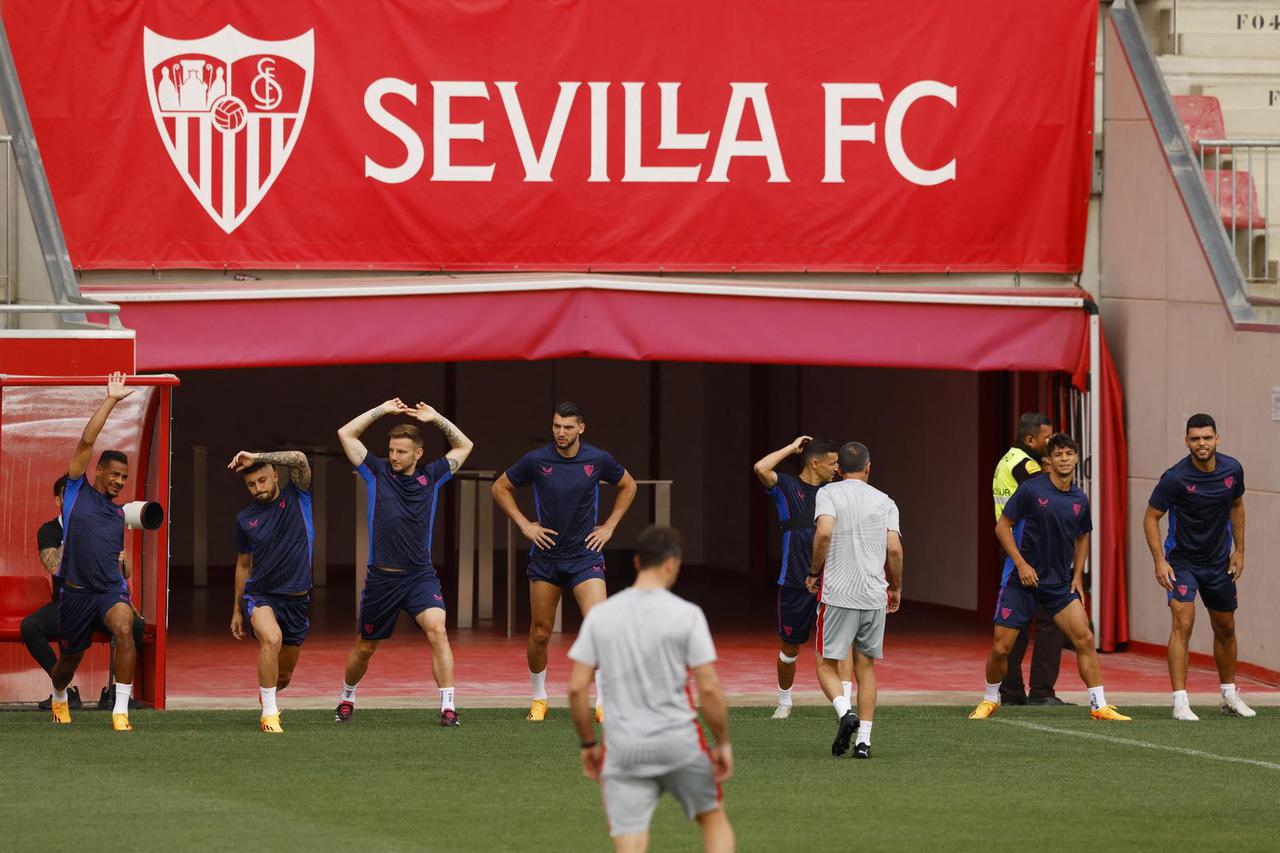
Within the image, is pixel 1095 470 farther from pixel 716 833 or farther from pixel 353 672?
pixel 716 833

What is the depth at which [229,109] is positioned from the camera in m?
16.7

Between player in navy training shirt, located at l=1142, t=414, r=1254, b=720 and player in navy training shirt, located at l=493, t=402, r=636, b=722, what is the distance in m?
3.45

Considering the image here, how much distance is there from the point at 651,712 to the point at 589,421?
18757 mm

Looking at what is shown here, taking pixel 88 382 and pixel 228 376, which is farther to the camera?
pixel 228 376

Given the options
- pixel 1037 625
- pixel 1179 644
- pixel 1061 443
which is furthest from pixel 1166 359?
pixel 1061 443

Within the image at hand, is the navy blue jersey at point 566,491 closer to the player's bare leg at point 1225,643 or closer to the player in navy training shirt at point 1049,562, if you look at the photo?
the player in navy training shirt at point 1049,562

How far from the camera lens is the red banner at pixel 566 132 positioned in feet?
54.5

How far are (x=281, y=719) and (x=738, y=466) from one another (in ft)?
41.7

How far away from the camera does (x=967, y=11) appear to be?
1756 centimetres

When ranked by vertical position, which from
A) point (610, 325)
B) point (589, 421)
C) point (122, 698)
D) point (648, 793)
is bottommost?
point (122, 698)

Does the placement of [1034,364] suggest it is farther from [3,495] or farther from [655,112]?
[3,495]

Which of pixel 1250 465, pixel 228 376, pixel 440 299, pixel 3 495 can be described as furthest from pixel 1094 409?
pixel 228 376

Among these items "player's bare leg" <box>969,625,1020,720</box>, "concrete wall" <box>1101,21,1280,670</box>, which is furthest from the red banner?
"player's bare leg" <box>969,625,1020,720</box>

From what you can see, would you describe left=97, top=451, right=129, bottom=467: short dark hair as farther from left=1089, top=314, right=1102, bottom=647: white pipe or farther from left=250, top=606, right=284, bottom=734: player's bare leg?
left=1089, top=314, right=1102, bottom=647: white pipe
